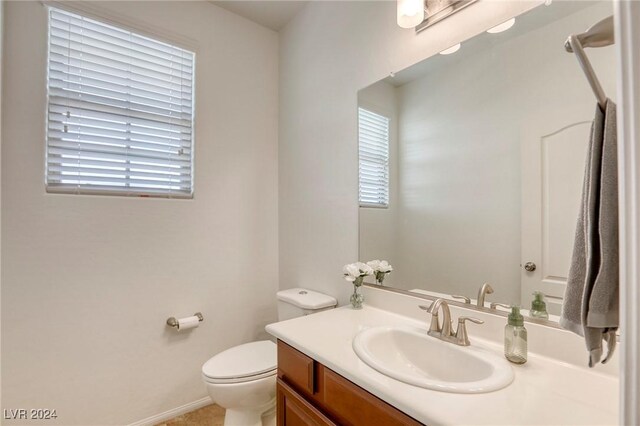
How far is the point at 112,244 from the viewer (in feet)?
5.57

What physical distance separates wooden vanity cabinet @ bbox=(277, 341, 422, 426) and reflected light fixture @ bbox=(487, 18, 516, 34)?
1.28 m

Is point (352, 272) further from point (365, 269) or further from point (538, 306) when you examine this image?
point (538, 306)

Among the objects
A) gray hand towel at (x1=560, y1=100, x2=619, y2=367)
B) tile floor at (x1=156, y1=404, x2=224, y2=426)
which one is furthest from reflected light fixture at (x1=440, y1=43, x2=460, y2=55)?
tile floor at (x1=156, y1=404, x2=224, y2=426)

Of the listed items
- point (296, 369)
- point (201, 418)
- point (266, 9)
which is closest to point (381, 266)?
point (296, 369)

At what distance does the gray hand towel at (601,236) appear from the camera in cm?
51

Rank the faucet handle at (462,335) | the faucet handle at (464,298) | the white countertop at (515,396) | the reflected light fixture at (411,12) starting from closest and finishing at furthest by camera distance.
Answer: the white countertop at (515,396)
the faucet handle at (462,335)
the faucet handle at (464,298)
the reflected light fixture at (411,12)

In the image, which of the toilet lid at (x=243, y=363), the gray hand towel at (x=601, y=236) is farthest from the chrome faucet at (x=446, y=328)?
the toilet lid at (x=243, y=363)

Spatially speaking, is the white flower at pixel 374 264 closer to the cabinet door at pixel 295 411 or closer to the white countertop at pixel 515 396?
the white countertop at pixel 515 396

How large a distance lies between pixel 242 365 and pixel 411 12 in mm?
1840

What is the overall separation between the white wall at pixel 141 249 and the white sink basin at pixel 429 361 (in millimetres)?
1283

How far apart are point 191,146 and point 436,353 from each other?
1.79 m

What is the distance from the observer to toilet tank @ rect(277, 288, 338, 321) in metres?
1.66

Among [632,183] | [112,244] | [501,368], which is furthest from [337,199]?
[632,183]

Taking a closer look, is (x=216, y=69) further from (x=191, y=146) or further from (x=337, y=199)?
(x=337, y=199)
